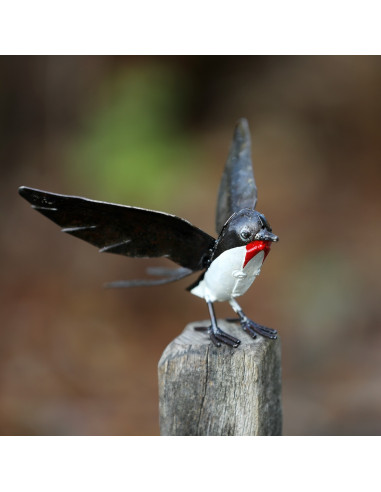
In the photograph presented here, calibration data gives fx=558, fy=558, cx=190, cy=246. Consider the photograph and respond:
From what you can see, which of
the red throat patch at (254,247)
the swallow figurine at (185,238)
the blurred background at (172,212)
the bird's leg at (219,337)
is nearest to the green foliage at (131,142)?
the blurred background at (172,212)

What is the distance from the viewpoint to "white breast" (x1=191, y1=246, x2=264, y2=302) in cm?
231

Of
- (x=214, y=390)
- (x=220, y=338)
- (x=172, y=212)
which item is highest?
(x=172, y=212)

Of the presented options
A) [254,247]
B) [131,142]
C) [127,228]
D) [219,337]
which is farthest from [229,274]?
[131,142]

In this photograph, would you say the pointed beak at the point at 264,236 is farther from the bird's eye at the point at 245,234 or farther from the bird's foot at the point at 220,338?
the bird's foot at the point at 220,338

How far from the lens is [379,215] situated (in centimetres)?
606

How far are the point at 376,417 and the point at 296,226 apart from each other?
2.23 meters

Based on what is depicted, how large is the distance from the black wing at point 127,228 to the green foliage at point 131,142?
330 cm

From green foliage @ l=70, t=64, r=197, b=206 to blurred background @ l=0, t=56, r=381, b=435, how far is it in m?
0.01

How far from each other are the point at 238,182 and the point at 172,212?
315 centimetres

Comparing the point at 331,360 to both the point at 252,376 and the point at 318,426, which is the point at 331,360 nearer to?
the point at 318,426

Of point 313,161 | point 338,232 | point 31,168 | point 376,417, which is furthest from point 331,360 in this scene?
point 31,168

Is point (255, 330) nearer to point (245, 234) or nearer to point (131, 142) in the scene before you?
point (245, 234)

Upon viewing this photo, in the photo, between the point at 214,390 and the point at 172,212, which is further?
the point at 172,212

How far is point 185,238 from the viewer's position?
2.38m
